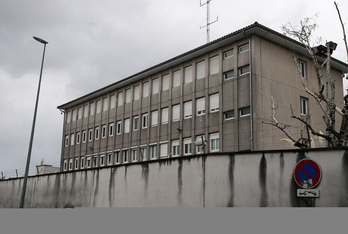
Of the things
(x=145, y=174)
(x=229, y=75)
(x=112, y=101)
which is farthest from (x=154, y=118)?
(x=145, y=174)

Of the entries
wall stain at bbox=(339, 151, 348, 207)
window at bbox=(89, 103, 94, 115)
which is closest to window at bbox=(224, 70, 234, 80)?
wall stain at bbox=(339, 151, 348, 207)

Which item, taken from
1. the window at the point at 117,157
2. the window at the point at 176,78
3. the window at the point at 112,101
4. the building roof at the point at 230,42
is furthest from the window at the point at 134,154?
the window at the point at 176,78

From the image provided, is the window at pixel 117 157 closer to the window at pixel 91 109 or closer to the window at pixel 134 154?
the window at pixel 134 154

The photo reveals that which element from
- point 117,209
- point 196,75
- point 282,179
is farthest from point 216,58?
point 282,179

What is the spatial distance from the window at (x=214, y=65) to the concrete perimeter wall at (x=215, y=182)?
1469 centimetres

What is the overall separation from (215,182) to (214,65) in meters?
18.6

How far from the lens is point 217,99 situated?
29109 mm

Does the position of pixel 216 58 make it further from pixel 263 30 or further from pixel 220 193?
pixel 220 193

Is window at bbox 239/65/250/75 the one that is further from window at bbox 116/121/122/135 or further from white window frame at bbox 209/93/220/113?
window at bbox 116/121/122/135

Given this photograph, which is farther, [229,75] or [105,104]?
[105,104]

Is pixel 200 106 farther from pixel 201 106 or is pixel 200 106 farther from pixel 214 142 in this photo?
pixel 214 142

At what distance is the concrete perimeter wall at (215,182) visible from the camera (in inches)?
410

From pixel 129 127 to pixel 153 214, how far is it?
84.0 feet

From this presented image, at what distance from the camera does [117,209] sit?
14.3m
